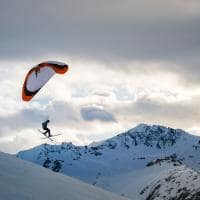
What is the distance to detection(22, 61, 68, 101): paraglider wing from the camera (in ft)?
194

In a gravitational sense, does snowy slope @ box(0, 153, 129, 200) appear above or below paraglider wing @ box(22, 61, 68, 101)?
below

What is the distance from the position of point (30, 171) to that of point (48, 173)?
249cm

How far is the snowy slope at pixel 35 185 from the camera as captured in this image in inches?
1618

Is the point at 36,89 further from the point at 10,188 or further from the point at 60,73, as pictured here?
the point at 10,188

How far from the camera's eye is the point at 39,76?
60000mm

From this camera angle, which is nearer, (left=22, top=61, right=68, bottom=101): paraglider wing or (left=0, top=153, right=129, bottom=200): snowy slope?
(left=0, top=153, right=129, bottom=200): snowy slope

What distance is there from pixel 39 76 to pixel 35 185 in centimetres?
1824

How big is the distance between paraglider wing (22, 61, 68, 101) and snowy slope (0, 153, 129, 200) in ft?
31.1

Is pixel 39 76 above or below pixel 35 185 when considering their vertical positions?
above

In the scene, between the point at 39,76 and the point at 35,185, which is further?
the point at 39,76

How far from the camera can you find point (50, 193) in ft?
144

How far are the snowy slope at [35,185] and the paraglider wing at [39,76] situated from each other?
9481 mm

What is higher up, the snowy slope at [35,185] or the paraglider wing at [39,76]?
the paraglider wing at [39,76]

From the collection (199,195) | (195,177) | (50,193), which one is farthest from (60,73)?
(195,177)
